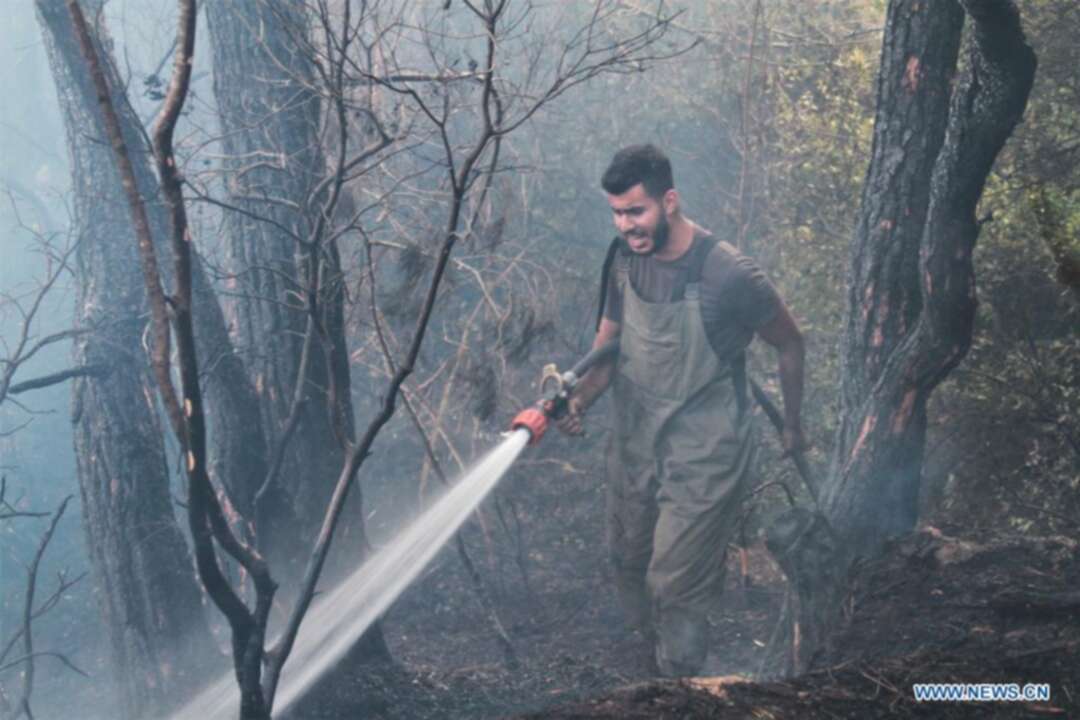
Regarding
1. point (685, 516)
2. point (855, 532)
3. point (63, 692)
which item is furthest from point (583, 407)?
point (63, 692)

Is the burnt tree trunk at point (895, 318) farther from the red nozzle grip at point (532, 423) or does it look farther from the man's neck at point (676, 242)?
the red nozzle grip at point (532, 423)

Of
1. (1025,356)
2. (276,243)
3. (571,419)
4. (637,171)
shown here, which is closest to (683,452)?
(571,419)

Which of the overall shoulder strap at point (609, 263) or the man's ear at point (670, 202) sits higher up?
the man's ear at point (670, 202)

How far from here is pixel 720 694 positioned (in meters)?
2.80

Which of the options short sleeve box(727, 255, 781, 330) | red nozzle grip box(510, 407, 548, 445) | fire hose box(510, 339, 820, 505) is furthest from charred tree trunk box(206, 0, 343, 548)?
short sleeve box(727, 255, 781, 330)

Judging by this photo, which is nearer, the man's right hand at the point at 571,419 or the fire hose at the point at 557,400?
the fire hose at the point at 557,400

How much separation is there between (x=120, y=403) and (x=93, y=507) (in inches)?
27.0

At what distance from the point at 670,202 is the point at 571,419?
3.93 feet

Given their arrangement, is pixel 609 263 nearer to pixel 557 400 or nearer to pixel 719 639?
pixel 557 400

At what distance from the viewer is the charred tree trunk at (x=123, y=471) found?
5.80m

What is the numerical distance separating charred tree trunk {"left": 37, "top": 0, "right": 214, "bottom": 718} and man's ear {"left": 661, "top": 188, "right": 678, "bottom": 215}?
3202mm

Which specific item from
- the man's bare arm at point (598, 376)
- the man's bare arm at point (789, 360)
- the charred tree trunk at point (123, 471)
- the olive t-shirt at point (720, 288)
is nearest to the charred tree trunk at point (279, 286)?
the charred tree trunk at point (123, 471)

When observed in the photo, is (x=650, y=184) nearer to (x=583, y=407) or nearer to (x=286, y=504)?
(x=583, y=407)

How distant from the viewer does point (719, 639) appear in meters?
6.12
